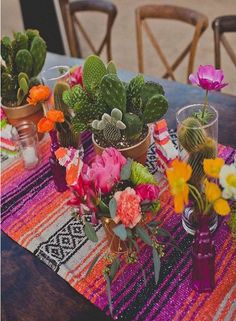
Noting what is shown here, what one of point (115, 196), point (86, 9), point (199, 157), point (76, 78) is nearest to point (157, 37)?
point (86, 9)

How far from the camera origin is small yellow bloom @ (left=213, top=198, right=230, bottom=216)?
60 cm

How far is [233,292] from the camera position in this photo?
2.45 ft

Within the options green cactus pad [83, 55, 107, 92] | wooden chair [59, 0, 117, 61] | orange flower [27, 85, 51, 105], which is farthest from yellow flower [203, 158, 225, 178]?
wooden chair [59, 0, 117, 61]

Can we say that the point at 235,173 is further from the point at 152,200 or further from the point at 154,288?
the point at 154,288

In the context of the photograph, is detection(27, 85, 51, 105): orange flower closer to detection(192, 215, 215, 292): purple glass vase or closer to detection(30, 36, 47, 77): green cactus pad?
detection(30, 36, 47, 77): green cactus pad

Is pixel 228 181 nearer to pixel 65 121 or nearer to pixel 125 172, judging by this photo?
pixel 125 172

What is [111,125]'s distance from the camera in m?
0.85

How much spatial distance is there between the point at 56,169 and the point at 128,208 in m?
0.35

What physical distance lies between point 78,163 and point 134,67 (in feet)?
8.24

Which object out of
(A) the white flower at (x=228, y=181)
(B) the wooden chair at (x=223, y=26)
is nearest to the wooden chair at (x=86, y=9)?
→ (B) the wooden chair at (x=223, y=26)

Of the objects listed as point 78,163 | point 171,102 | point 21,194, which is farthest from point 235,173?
point 171,102

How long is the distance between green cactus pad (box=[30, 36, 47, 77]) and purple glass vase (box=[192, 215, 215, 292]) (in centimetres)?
65

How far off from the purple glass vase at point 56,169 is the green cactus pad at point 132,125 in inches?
7.5

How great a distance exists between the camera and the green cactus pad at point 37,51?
42.6 inches
